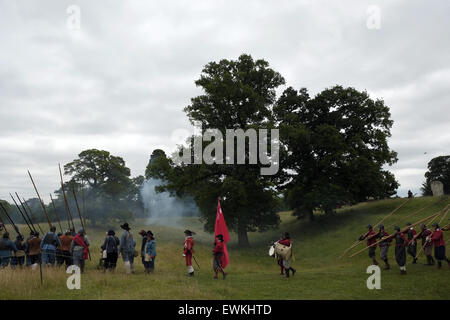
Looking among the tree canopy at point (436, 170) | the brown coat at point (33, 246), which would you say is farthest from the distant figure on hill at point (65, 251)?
the tree canopy at point (436, 170)

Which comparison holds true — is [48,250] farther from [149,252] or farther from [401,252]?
[401,252]

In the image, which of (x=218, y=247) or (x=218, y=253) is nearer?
(x=218, y=247)

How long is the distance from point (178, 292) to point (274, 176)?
2615 centimetres

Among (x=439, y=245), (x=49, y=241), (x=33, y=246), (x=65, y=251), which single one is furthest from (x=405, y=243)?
(x=33, y=246)

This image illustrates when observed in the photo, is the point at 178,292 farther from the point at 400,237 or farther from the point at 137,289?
the point at 400,237

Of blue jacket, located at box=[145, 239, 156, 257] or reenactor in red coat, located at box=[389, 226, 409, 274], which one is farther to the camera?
blue jacket, located at box=[145, 239, 156, 257]

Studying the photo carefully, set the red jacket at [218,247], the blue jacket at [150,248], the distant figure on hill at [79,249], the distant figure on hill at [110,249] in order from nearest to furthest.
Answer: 1. the red jacket at [218,247]
2. the distant figure on hill at [79,249]
3. the distant figure on hill at [110,249]
4. the blue jacket at [150,248]

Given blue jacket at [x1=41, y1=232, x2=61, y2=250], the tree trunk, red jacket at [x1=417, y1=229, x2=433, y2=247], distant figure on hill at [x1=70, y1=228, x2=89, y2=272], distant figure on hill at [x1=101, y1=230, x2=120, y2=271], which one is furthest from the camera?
the tree trunk

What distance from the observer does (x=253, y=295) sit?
10.4 m

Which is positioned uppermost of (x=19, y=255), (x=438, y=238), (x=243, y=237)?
(x=438, y=238)

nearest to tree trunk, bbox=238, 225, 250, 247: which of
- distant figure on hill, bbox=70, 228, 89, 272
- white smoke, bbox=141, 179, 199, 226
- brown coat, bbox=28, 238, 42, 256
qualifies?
distant figure on hill, bbox=70, 228, 89, 272

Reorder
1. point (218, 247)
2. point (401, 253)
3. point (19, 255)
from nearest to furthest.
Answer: point (218, 247) → point (401, 253) → point (19, 255)

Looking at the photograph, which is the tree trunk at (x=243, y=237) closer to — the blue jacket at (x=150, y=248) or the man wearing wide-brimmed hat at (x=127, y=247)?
the blue jacket at (x=150, y=248)

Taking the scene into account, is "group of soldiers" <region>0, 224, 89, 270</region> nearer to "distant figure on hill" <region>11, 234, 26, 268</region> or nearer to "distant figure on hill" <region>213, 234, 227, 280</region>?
"distant figure on hill" <region>11, 234, 26, 268</region>
